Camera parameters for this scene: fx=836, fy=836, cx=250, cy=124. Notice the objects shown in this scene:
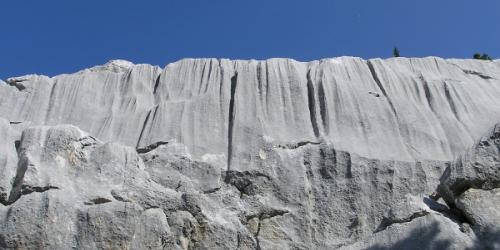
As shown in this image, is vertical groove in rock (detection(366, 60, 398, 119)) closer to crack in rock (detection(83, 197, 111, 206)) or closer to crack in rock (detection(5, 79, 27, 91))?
crack in rock (detection(83, 197, 111, 206))

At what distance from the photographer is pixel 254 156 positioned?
570 inches

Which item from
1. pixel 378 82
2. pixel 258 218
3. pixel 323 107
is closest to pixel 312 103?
pixel 323 107

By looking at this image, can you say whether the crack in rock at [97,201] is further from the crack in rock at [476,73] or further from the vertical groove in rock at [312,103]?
the crack in rock at [476,73]

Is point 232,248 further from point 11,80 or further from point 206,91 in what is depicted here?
point 11,80

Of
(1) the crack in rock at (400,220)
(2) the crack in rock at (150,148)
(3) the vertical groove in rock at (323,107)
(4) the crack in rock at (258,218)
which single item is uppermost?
(3) the vertical groove in rock at (323,107)

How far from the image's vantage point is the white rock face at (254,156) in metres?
12.4

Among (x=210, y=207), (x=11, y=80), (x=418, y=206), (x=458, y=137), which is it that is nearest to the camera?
(x=418, y=206)

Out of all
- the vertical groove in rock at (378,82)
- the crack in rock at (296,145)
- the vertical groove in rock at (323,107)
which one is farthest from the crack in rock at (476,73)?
the crack in rock at (296,145)

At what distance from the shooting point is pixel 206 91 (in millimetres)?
16250

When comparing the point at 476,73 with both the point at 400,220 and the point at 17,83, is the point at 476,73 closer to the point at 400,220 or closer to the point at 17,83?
the point at 400,220

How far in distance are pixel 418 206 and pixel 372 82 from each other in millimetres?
4805

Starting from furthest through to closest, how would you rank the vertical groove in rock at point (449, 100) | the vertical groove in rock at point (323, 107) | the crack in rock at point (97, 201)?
the vertical groove in rock at point (449, 100), the vertical groove in rock at point (323, 107), the crack in rock at point (97, 201)

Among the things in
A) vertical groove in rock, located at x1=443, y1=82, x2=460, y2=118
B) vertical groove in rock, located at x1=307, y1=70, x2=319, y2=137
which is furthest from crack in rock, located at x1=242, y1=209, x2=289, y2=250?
vertical groove in rock, located at x1=443, y1=82, x2=460, y2=118

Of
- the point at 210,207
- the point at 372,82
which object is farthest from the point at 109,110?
the point at 372,82
